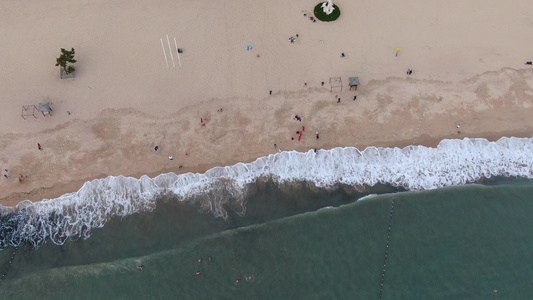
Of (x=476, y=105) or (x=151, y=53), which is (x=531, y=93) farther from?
(x=151, y=53)

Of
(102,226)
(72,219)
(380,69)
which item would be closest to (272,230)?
(102,226)

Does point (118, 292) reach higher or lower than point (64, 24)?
lower

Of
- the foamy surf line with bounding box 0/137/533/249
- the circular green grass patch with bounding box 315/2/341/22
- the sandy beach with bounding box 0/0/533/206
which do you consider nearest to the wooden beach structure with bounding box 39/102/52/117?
the sandy beach with bounding box 0/0/533/206

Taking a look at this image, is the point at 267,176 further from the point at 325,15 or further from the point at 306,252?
the point at 325,15

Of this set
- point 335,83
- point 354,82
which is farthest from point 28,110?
point 354,82

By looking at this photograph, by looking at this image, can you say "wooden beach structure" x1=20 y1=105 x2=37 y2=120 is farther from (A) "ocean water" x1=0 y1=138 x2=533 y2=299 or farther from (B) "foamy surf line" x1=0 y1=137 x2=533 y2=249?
(A) "ocean water" x1=0 y1=138 x2=533 y2=299

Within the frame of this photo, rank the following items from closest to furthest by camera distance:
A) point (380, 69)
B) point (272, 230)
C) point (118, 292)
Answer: point (118, 292) → point (272, 230) → point (380, 69)
